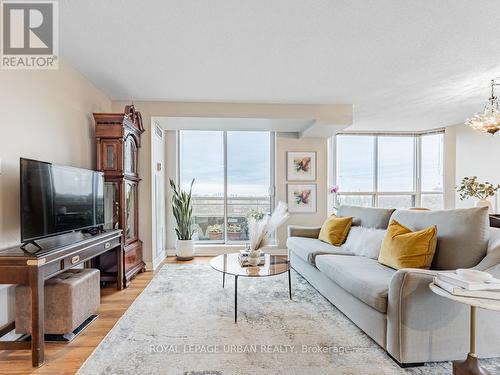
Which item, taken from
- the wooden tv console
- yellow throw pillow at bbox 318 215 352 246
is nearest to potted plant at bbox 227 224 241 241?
yellow throw pillow at bbox 318 215 352 246

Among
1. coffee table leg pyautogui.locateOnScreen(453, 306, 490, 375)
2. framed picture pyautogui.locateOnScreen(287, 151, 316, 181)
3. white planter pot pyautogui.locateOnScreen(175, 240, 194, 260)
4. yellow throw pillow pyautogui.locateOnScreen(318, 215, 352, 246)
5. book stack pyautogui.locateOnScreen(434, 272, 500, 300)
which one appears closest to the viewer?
book stack pyautogui.locateOnScreen(434, 272, 500, 300)

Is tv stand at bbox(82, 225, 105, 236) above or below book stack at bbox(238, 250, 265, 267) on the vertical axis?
above

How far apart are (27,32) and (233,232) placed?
4.17 m

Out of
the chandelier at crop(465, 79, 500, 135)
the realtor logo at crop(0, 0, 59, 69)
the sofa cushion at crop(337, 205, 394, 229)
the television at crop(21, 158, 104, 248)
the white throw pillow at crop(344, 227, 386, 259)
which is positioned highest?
the realtor logo at crop(0, 0, 59, 69)

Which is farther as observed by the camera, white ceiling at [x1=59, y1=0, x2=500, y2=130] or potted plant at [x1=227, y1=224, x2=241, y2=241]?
potted plant at [x1=227, y1=224, x2=241, y2=241]

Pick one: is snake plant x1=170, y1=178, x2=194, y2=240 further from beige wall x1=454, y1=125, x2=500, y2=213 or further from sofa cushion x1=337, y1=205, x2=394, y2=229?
beige wall x1=454, y1=125, x2=500, y2=213

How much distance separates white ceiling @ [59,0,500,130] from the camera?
216cm

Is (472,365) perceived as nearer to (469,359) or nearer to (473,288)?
(469,359)

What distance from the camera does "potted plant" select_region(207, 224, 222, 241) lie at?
18.3 feet

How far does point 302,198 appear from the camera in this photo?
5387 mm

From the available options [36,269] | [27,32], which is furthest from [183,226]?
[27,32]

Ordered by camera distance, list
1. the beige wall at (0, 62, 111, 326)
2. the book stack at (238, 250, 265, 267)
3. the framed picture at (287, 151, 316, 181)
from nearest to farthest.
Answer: the beige wall at (0, 62, 111, 326)
the book stack at (238, 250, 265, 267)
the framed picture at (287, 151, 316, 181)

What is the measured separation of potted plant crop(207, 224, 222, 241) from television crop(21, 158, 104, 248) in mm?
2653

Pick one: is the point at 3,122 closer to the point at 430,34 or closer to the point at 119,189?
the point at 119,189
